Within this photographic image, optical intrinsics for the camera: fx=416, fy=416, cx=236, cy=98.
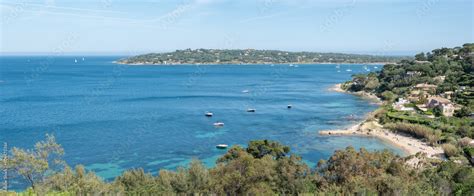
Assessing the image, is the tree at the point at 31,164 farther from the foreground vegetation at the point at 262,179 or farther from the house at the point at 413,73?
the house at the point at 413,73

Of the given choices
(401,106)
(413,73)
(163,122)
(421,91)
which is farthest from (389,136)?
(413,73)

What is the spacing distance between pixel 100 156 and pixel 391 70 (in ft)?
209

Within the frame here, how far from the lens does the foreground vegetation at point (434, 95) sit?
36594 millimetres

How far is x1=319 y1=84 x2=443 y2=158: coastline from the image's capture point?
1372 inches

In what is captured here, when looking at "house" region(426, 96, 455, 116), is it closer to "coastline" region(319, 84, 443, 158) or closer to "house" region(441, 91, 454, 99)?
"house" region(441, 91, 454, 99)

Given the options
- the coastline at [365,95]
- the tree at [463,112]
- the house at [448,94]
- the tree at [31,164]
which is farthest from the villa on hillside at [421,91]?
the tree at [31,164]

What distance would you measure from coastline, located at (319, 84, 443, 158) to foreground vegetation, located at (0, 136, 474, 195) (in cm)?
1340


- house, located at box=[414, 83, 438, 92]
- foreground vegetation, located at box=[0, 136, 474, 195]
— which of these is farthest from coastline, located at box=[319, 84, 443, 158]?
house, located at box=[414, 83, 438, 92]

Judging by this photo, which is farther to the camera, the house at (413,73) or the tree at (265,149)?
the house at (413,73)

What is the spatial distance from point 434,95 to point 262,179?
47631mm

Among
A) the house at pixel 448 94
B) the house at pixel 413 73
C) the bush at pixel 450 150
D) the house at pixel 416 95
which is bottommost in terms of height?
the bush at pixel 450 150

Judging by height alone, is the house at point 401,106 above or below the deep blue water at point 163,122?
above

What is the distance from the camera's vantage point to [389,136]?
40.6 metres

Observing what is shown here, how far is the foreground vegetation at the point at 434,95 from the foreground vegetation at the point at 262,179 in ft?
41.1
